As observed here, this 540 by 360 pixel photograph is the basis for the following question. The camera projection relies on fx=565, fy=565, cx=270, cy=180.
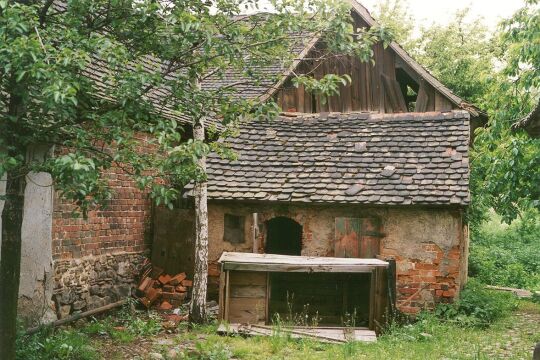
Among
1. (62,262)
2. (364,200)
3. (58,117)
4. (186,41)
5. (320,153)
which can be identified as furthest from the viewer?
(320,153)

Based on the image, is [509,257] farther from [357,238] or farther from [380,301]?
[380,301]

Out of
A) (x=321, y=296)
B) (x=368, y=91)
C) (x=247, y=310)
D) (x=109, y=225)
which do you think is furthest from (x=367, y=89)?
(x=109, y=225)

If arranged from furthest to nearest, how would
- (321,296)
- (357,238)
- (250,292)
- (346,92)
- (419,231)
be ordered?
(346,92) < (357,238) < (419,231) < (321,296) < (250,292)

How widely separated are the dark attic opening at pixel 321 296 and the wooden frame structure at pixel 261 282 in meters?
0.42

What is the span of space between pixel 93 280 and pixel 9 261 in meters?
4.40

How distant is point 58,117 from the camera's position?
5.30 metres

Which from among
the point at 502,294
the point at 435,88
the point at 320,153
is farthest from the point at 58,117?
the point at 502,294

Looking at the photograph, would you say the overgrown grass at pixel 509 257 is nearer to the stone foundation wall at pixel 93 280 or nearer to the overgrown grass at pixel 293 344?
the overgrown grass at pixel 293 344

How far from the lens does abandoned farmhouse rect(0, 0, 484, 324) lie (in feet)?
31.4

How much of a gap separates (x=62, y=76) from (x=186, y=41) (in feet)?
5.08

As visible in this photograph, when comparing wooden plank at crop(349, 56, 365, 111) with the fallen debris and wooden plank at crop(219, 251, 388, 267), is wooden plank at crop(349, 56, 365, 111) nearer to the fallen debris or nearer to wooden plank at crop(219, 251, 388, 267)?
wooden plank at crop(219, 251, 388, 267)

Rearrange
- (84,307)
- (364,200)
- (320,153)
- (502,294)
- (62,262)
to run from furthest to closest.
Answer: (502,294)
(320,153)
(364,200)
(84,307)
(62,262)

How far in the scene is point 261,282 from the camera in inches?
377

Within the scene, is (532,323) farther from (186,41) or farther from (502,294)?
(186,41)
